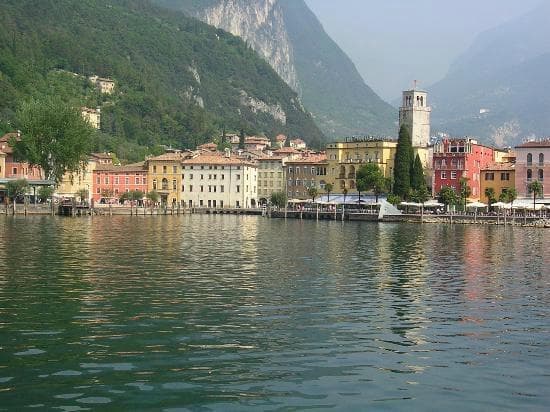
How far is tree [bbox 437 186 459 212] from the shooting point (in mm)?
114812

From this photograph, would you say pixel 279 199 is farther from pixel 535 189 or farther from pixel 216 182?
pixel 535 189

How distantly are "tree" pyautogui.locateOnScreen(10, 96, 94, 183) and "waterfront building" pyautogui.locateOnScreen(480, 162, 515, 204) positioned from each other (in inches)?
2293

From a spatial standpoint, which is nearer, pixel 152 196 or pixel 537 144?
pixel 537 144

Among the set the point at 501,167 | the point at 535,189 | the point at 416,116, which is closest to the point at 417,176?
the point at 501,167

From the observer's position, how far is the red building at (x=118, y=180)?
5846 inches

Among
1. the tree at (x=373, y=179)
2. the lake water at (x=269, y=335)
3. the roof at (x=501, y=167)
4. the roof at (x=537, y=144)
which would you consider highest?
the roof at (x=537, y=144)

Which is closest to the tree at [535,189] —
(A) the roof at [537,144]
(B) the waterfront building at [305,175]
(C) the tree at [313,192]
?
(A) the roof at [537,144]

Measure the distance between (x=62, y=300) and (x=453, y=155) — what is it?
105 metres

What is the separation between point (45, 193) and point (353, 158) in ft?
161

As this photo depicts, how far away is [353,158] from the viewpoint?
13862 centimetres

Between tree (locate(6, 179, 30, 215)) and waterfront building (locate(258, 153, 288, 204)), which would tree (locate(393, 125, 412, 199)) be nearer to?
waterfront building (locate(258, 153, 288, 204))

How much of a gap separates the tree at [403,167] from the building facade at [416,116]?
22089 mm

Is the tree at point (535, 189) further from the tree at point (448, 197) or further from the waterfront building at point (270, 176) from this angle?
the waterfront building at point (270, 176)

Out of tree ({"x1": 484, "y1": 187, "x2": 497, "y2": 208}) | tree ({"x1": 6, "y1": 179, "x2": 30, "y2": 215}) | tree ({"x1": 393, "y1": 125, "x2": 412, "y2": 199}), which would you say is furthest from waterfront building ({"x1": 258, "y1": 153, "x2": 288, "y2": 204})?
tree ({"x1": 6, "y1": 179, "x2": 30, "y2": 215})
